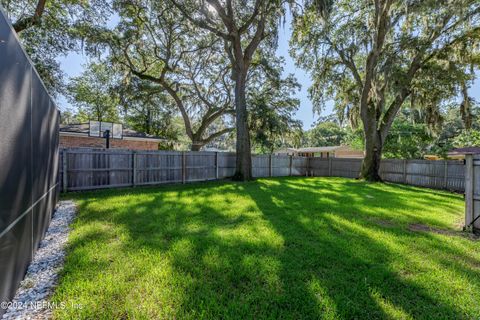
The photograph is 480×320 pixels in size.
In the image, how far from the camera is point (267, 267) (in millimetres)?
2537

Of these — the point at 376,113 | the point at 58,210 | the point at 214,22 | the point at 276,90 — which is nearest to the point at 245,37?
the point at 214,22

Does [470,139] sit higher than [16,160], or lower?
higher

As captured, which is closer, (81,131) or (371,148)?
(371,148)

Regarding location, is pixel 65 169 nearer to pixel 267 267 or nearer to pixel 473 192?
pixel 267 267

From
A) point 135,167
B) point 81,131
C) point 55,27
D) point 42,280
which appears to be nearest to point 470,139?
point 135,167

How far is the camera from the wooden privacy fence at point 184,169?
739 cm

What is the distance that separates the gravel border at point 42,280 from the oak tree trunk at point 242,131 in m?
7.59

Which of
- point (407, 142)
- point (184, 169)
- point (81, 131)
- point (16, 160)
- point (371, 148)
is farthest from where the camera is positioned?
point (407, 142)

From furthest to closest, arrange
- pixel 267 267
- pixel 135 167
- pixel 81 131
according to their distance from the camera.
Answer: pixel 81 131 → pixel 135 167 → pixel 267 267

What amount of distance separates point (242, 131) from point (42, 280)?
29.6ft

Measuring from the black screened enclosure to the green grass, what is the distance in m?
0.42

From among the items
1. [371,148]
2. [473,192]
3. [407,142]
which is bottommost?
[473,192]

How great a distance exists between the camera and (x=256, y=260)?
269 centimetres

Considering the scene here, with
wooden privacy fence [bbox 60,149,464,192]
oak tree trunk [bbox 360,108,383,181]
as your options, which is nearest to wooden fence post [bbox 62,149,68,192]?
wooden privacy fence [bbox 60,149,464,192]
